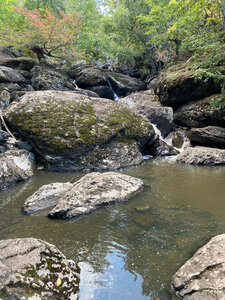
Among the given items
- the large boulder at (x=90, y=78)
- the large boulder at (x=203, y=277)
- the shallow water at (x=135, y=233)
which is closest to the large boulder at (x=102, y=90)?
the large boulder at (x=90, y=78)

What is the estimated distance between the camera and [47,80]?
49.3ft

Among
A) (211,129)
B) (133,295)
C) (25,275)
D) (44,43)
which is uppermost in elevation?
(44,43)

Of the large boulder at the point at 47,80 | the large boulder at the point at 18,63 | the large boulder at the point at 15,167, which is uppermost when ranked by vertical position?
the large boulder at the point at 18,63

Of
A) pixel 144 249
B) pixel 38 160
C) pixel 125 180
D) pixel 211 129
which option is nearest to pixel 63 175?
pixel 38 160

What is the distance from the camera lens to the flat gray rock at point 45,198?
213 inches

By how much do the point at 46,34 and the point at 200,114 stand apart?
36.7 feet

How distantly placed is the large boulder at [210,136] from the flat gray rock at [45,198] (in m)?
8.18

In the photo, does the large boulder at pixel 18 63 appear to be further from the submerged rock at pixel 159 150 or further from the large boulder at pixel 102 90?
the submerged rock at pixel 159 150

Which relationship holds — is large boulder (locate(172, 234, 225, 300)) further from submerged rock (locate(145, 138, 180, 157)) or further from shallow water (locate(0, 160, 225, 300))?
submerged rock (locate(145, 138, 180, 157))

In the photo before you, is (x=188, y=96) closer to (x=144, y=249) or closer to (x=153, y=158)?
(x=153, y=158)

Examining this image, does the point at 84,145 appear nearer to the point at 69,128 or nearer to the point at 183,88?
the point at 69,128

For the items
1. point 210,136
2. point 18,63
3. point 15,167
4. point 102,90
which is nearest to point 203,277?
point 15,167

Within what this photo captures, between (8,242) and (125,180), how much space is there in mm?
3700

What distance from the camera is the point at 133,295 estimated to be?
9.46 feet
